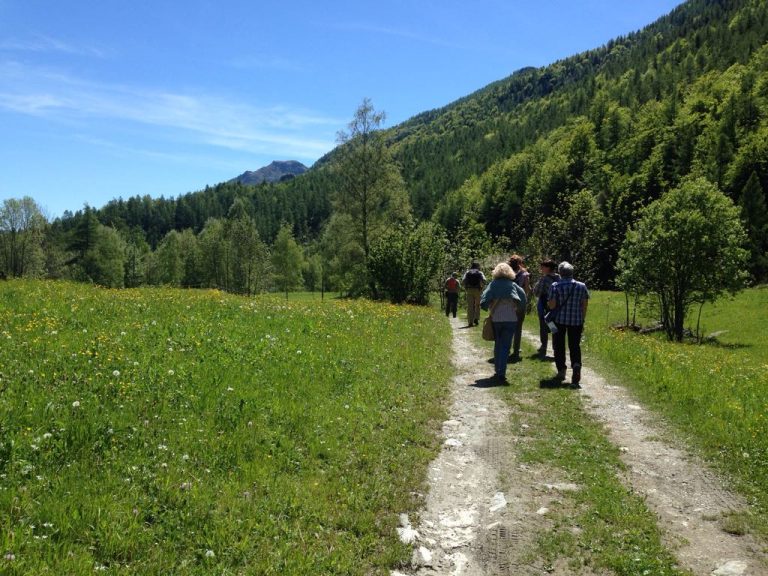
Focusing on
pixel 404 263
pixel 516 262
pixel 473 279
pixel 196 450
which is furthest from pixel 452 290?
pixel 196 450

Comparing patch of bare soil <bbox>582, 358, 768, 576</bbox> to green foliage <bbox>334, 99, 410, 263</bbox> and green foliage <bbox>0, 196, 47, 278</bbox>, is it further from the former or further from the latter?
green foliage <bbox>0, 196, 47, 278</bbox>

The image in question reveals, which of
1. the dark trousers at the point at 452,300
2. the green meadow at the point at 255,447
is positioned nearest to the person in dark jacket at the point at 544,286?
the green meadow at the point at 255,447

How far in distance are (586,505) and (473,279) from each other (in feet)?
53.7

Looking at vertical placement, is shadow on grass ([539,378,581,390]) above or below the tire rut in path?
above

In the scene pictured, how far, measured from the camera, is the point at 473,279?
875 inches

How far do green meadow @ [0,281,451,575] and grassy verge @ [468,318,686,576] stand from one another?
159 centimetres

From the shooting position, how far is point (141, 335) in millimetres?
10336

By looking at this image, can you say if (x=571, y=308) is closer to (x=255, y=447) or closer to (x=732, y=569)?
(x=732, y=569)

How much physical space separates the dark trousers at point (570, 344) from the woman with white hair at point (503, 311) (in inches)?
41.6

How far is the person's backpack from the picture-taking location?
72.7 feet

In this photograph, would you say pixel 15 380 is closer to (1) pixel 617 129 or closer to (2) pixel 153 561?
(2) pixel 153 561

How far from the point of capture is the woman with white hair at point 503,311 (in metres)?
12.3

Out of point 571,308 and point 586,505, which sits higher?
point 571,308

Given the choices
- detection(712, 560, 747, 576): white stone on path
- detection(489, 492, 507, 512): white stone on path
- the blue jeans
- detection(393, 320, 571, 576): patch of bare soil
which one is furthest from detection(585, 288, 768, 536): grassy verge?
the blue jeans
